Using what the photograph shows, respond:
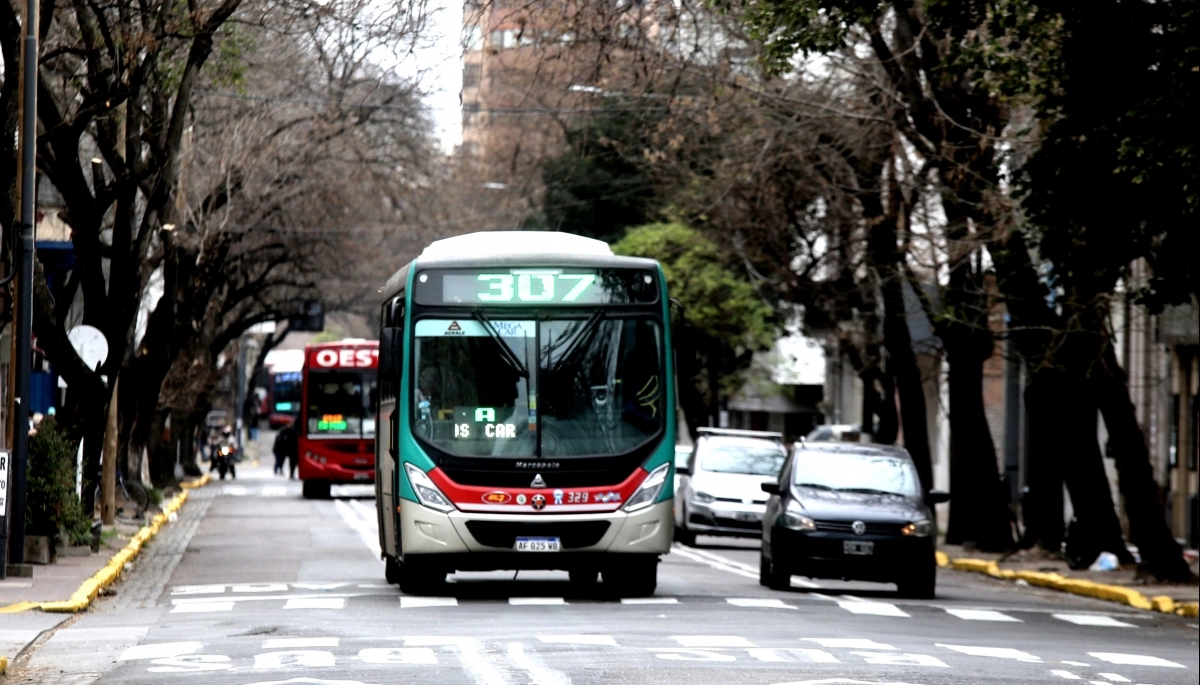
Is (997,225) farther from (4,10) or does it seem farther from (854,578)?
(4,10)

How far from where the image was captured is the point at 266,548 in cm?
2711

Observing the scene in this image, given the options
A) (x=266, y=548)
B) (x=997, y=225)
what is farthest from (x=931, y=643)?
(x=266, y=548)

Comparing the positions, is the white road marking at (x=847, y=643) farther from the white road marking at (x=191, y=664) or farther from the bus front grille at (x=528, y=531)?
the white road marking at (x=191, y=664)

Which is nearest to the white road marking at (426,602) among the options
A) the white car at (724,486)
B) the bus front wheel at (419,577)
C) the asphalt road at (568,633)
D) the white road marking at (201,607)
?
the asphalt road at (568,633)

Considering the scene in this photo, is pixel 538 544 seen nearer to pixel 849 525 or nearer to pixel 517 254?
pixel 517 254

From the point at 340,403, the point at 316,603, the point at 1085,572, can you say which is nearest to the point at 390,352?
the point at 316,603

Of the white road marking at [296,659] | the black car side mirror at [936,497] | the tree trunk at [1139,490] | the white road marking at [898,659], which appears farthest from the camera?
the tree trunk at [1139,490]

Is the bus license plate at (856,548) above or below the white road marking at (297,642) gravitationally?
above

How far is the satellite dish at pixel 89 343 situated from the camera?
81.9 feet

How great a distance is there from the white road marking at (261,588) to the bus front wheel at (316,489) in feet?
84.5

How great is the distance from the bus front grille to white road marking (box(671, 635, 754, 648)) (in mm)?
3337

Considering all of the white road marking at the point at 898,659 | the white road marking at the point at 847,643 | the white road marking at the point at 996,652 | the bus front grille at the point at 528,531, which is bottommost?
the white road marking at the point at 996,652

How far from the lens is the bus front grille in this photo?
695 inches

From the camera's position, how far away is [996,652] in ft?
46.4
